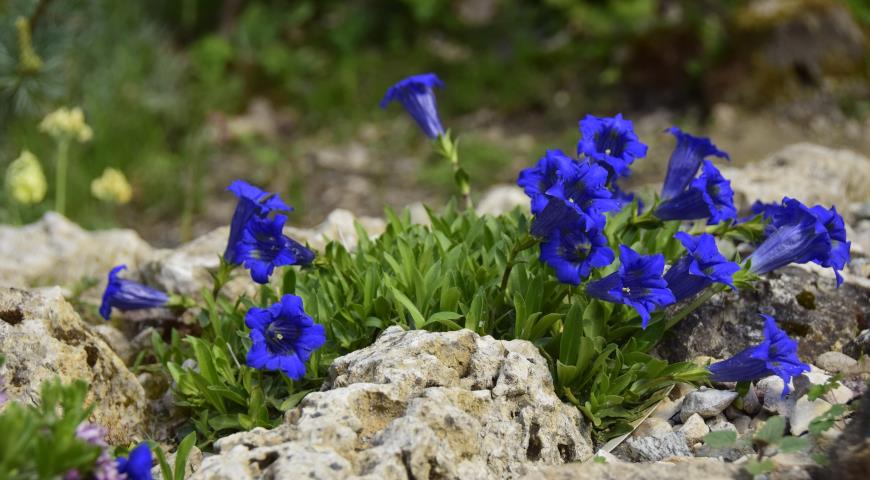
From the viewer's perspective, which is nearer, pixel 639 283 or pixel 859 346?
pixel 639 283

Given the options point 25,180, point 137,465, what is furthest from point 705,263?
point 25,180

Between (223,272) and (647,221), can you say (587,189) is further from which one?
(223,272)

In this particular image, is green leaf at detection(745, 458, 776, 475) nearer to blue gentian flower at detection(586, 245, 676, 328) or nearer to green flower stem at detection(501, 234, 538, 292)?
blue gentian flower at detection(586, 245, 676, 328)

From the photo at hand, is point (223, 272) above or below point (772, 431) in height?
above

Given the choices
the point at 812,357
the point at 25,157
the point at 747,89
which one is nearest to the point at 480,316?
the point at 812,357

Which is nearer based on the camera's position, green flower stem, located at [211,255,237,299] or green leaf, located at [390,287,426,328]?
green leaf, located at [390,287,426,328]

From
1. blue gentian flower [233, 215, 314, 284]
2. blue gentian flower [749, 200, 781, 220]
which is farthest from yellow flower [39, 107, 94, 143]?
blue gentian flower [749, 200, 781, 220]

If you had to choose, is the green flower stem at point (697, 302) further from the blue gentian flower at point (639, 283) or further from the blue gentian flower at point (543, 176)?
the blue gentian flower at point (543, 176)

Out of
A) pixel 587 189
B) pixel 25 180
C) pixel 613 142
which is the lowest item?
pixel 587 189
